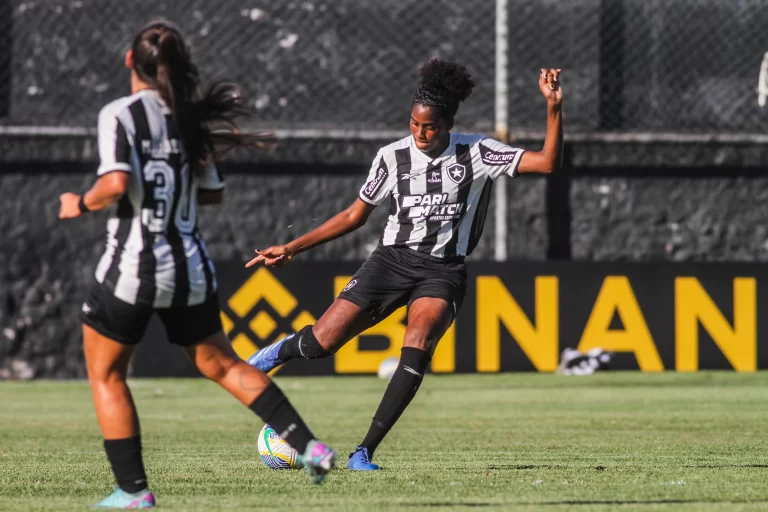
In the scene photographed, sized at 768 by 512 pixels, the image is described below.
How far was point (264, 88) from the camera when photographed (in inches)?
709

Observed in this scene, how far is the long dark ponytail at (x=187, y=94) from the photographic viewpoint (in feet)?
16.6

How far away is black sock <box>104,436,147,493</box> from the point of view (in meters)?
5.13

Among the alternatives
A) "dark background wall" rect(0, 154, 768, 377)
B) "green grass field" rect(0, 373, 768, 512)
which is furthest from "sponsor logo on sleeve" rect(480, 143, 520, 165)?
"dark background wall" rect(0, 154, 768, 377)

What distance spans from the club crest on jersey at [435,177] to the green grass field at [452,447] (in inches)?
59.4

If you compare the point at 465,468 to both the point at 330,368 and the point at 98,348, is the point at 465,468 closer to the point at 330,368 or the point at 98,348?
the point at 98,348

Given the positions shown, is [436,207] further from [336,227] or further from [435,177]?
[336,227]

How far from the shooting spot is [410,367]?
22.9ft

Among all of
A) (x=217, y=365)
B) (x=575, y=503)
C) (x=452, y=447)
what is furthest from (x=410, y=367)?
(x=217, y=365)

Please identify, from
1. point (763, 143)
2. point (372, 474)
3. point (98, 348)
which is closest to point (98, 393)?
point (98, 348)

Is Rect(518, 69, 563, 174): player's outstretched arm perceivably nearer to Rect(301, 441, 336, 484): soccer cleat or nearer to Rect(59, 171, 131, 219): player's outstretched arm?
Rect(301, 441, 336, 484): soccer cleat

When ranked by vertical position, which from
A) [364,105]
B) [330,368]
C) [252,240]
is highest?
[364,105]

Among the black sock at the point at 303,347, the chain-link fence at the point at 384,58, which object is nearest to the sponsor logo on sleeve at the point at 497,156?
the black sock at the point at 303,347

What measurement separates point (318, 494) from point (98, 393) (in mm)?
1100

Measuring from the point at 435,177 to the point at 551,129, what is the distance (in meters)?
0.80
